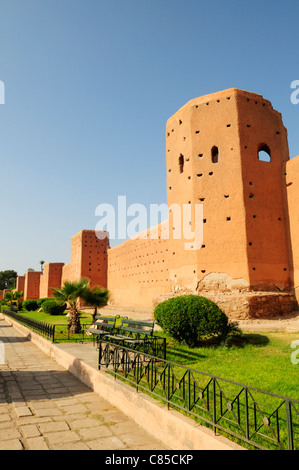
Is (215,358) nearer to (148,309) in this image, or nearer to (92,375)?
(92,375)

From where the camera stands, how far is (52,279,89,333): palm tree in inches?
508

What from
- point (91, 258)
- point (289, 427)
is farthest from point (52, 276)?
point (289, 427)

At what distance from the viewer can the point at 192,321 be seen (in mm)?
8312

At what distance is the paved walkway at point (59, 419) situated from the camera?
3.52 m

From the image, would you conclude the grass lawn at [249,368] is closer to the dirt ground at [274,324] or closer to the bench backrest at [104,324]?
the dirt ground at [274,324]

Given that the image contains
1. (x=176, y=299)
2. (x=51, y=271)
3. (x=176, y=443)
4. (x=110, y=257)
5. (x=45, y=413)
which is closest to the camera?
(x=176, y=443)

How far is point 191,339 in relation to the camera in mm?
8414

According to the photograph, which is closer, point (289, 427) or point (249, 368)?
point (289, 427)

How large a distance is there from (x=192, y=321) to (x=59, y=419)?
4.65 meters

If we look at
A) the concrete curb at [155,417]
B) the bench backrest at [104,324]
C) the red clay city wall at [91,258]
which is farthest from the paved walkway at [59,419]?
the red clay city wall at [91,258]

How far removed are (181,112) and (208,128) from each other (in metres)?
1.91

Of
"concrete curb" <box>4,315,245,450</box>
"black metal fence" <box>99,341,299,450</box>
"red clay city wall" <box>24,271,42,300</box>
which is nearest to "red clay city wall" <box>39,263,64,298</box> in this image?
"red clay city wall" <box>24,271,42,300</box>

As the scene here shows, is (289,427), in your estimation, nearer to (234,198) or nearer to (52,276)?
(234,198)

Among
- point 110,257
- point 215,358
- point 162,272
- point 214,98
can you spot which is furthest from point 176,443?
point 110,257
